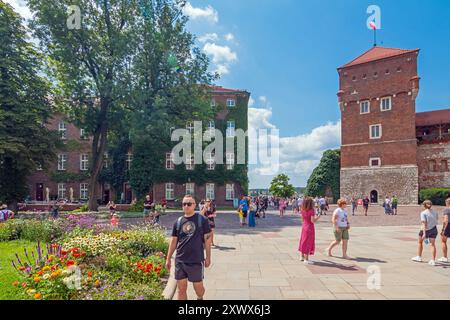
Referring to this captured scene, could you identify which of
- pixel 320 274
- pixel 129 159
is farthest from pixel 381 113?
pixel 320 274

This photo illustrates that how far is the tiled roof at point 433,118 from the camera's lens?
130 ft

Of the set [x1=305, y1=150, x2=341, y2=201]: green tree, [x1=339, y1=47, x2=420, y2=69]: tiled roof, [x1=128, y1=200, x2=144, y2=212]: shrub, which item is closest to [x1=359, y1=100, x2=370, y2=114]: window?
[x1=339, y1=47, x2=420, y2=69]: tiled roof

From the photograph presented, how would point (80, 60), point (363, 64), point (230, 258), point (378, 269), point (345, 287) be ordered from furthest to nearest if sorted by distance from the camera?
point (363, 64) → point (80, 60) → point (230, 258) → point (378, 269) → point (345, 287)

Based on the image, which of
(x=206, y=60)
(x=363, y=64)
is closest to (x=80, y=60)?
(x=206, y=60)

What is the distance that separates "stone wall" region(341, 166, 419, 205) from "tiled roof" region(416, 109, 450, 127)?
8.61 metres

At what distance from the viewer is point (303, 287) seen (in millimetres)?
5660

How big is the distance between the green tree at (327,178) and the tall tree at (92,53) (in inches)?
1321

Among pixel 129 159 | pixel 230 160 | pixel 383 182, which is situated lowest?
pixel 383 182

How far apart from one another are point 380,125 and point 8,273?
4356cm

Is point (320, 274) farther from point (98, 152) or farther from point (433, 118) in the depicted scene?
point (433, 118)

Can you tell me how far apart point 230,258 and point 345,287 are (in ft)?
12.0

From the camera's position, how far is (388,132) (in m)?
38.6

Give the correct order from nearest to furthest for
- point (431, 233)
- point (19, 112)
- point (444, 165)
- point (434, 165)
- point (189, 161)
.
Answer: point (431, 233) < point (19, 112) < point (444, 165) < point (189, 161) < point (434, 165)
